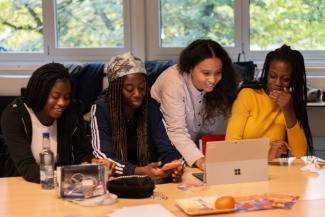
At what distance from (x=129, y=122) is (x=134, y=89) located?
18 centimetres

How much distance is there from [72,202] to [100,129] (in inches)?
23.8

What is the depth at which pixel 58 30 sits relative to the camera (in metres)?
4.72

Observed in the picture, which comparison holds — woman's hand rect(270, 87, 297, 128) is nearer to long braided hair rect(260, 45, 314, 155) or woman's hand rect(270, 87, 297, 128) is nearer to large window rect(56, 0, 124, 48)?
long braided hair rect(260, 45, 314, 155)

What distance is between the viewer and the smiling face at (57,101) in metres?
2.29

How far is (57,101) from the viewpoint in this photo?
2297 mm

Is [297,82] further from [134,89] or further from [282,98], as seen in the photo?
[134,89]

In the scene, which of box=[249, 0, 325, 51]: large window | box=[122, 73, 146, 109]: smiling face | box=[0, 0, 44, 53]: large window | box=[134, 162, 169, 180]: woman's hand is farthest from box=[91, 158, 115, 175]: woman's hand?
box=[0, 0, 44, 53]: large window

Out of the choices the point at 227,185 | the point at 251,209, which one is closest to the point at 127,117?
the point at 227,185

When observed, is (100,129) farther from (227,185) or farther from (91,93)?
(91,93)

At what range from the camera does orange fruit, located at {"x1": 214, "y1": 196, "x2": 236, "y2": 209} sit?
1751 mm

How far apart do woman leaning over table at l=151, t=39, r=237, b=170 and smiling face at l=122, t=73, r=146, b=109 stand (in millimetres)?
217

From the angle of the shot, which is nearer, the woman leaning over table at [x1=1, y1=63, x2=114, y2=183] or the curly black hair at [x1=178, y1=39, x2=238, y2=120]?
the woman leaning over table at [x1=1, y1=63, x2=114, y2=183]

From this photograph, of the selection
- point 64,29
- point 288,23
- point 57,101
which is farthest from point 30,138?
point 288,23

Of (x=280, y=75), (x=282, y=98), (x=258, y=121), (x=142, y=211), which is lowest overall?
(x=142, y=211)
